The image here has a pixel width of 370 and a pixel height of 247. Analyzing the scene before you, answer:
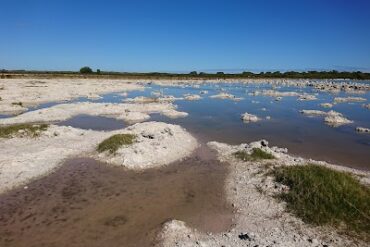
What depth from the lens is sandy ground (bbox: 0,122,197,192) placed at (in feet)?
58.2

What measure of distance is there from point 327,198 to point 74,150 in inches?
587

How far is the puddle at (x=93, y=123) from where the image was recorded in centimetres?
3181

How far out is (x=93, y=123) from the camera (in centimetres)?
3381

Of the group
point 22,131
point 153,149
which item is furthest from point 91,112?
point 153,149

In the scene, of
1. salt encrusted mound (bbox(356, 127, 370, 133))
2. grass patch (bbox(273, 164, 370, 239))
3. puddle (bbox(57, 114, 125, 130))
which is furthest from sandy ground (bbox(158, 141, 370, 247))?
puddle (bbox(57, 114, 125, 130))

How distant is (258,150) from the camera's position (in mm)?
20734

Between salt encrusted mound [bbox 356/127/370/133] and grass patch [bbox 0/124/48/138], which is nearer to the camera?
grass patch [bbox 0/124/48/138]

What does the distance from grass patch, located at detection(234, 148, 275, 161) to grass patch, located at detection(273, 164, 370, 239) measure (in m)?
3.37

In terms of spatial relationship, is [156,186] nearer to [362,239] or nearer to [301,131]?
[362,239]

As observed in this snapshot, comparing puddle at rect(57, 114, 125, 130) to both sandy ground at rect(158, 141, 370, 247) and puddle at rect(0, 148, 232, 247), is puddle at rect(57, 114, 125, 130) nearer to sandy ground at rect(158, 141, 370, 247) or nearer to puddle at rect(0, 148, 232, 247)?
puddle at rect(0, 148, 232, 247)

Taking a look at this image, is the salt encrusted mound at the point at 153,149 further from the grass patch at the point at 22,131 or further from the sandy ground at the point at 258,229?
the grass patch at the point at 22,131

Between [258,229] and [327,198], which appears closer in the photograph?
[258,229]

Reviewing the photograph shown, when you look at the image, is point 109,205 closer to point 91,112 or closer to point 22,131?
point 22,131

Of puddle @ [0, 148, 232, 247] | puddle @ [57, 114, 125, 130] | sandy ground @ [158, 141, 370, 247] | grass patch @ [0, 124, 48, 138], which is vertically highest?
grass patch @ [0, 124, 48, 138]
